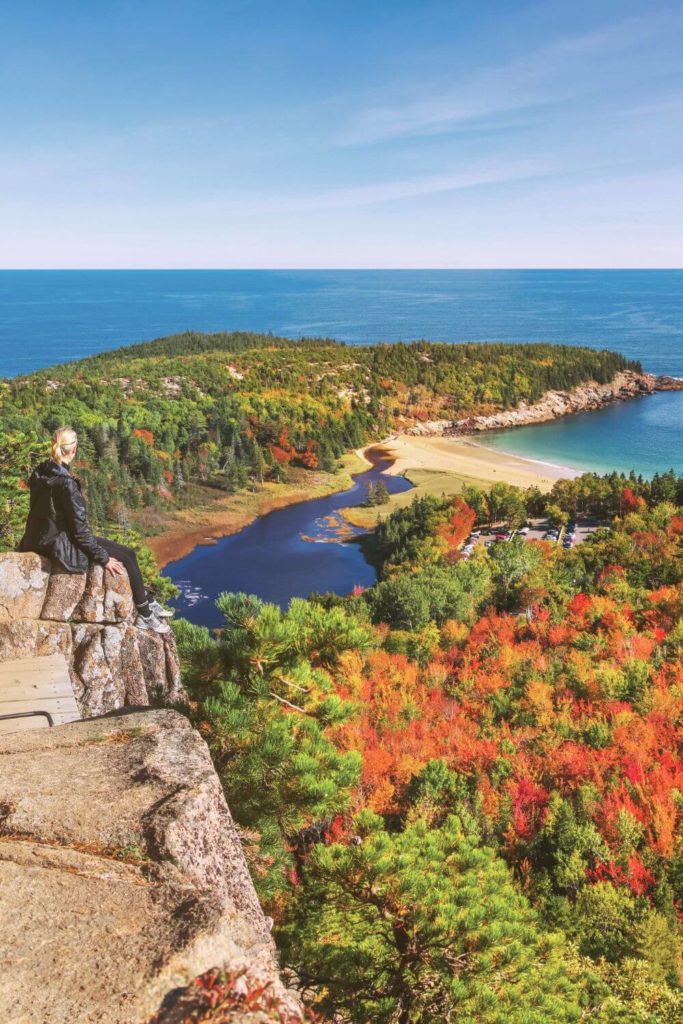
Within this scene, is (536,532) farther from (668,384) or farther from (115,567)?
(668,384)

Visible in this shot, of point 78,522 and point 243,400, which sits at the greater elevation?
point 78,522

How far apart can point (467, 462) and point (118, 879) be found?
9008cm

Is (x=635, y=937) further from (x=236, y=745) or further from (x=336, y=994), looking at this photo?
(x=236, y=745)

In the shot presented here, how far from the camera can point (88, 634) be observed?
1022 cm

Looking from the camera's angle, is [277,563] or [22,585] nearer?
[22,585]

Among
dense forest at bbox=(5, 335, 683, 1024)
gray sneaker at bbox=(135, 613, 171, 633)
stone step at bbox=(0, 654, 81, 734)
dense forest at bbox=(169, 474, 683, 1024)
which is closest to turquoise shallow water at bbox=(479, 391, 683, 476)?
dense forest at bbox=(5, 335, 683, 1024)

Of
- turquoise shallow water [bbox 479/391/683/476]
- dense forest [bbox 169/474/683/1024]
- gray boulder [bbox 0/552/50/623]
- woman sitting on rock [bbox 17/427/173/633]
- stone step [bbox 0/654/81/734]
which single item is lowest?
turquoise shallow water [bbox 479/391/683/476]

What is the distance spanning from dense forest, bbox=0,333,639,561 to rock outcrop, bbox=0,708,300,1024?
4725 cm

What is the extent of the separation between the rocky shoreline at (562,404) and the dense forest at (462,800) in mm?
80942

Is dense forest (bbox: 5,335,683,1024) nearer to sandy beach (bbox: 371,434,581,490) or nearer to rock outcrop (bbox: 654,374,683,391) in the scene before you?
sandy beach (bbox: 371,434,581,490)

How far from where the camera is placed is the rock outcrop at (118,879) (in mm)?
4449

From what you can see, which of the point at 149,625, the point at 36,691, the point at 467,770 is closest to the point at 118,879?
the point at 36,691

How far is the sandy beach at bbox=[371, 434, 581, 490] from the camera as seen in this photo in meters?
83.8

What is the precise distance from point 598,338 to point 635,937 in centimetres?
20627
